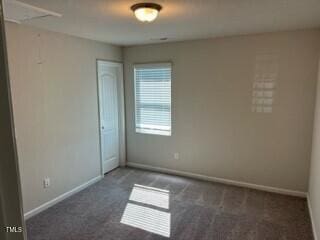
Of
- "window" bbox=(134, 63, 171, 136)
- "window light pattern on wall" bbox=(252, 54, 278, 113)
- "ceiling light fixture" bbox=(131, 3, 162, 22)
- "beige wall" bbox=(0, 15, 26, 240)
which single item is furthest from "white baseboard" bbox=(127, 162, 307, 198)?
"beige wall" bbox=(0, 15, 26, 240)

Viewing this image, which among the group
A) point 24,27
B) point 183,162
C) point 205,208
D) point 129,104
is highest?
point 24,27

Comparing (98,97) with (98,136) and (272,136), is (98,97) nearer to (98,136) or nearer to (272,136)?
(98,136)

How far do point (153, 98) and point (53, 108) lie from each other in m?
1.90

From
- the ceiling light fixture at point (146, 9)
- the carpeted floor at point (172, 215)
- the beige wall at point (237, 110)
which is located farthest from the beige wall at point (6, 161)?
the beige wall at point (237, 110)

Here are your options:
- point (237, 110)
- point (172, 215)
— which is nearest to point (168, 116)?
point (237, 110)

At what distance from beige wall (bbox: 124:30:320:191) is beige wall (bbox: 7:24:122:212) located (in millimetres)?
1152

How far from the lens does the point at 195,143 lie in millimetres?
4324

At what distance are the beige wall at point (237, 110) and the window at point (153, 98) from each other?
0.47 feet

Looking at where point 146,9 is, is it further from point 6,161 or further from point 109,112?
point 109,112

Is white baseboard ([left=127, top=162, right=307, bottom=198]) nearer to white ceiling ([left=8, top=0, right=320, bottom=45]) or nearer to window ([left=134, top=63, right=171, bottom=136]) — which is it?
window ([left=134, top=63, right=171, bottom=136])

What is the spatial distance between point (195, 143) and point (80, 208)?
2196 mm

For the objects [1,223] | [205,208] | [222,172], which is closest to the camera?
[1,223]

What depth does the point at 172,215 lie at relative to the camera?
3.16m

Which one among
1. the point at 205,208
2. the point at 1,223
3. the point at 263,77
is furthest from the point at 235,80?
the point at 1,223
